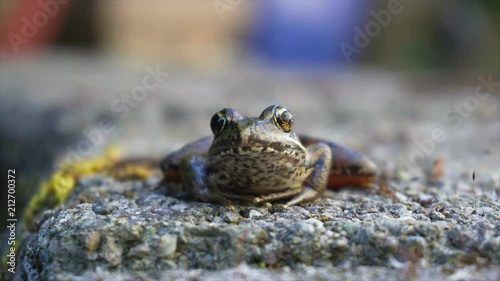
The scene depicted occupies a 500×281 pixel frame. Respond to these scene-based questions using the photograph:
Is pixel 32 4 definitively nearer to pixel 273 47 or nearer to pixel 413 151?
pixel 273 47

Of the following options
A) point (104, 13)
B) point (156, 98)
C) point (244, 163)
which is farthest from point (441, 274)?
point (104, 13)

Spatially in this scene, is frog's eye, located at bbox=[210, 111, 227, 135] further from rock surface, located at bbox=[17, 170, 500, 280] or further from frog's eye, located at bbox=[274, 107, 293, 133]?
rock surface, located at bbox=[17, 170, 500, 280]

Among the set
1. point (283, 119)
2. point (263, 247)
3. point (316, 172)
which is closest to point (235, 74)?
point (316, 172)

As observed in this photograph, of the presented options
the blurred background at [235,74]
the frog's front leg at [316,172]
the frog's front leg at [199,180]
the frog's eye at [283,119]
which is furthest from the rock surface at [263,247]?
the blurred background at [235,74]

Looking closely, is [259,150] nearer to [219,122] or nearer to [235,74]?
[219,122]

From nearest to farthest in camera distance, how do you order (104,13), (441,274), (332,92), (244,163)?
(441,274), (244,163), (332,92), (104,13)

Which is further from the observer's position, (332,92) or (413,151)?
(332,92)
